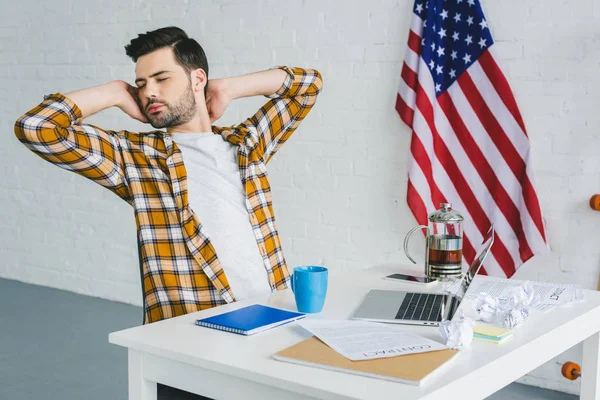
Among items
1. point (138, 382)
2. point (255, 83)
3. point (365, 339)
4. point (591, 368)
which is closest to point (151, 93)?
point (255, 83)

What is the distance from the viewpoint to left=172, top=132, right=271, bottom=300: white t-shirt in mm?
1899

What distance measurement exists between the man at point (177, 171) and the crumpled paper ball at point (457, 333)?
2.30 feet

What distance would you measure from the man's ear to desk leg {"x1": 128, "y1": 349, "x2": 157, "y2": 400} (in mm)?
927

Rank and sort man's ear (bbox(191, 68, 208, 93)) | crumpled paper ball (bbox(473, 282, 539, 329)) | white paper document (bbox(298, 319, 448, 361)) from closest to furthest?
white paper document (bbox(298, 319, 448, 361)) < crumpled paper ball (bbox(473, 282, 539, 329)) < man's ear (bbox(191, 68, 208, 93))

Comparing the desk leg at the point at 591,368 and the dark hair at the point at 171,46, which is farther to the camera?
the dark hair at the point at 171,46

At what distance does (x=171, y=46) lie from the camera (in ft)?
6.62

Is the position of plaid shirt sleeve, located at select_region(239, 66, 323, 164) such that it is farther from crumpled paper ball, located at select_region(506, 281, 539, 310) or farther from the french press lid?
crumpled paper ball, located at select_region(506, 281, 539, 310)

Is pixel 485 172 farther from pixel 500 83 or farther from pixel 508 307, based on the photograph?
pixel 508 307

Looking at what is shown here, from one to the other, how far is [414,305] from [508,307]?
20 centimetres

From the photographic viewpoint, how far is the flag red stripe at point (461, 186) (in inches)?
116

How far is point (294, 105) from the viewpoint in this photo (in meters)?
2.32

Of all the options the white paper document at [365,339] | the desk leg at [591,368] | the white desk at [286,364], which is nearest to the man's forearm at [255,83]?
the white desk at [286,364]

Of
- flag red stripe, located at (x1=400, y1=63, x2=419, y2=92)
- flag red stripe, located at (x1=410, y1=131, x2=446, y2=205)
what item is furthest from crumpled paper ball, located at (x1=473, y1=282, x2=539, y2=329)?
flag red stripe, located at (x1=400, y1=63, x2=419, y2=92)

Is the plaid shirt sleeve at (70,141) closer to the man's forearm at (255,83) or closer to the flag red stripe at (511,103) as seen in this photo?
the man's forearm at (255,83)
